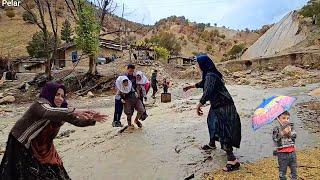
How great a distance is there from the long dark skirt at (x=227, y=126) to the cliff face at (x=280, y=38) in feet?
118

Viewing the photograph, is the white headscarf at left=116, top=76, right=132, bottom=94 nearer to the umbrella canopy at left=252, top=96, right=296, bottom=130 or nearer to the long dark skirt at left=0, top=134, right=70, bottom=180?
the umbrella canopy at left=252, top=96, right=296, bottom=130

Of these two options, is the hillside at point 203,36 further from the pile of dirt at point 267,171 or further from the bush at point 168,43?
the pile of dirt at point 267,171

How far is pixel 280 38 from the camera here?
45812 mm

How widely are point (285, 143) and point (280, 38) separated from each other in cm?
4266

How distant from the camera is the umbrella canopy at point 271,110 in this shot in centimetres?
489

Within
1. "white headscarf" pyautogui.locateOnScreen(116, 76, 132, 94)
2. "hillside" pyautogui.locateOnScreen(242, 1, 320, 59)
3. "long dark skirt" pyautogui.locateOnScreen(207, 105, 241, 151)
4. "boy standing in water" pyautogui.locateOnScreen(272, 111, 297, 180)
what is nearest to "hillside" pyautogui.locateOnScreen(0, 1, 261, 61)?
"hillside" pyautogui.locateOnScreen(242, 1, 320, 59)

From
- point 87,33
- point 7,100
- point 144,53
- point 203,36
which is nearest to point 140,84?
point 7,100

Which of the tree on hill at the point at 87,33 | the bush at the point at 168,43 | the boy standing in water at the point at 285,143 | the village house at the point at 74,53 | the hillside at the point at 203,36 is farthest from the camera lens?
the hillside at the point at 203,36

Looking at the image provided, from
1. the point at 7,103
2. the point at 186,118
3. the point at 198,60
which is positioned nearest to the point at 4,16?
the point at 7,103

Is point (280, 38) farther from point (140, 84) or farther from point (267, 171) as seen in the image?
point (267, 171)

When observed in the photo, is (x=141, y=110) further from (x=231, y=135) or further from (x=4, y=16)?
(x=4, y=16)

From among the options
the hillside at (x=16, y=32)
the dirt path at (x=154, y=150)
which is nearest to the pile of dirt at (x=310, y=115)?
the dirt path at (x=154, y=150)

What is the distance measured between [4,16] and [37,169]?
7651cm

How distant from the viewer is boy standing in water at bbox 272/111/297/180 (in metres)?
5.07
